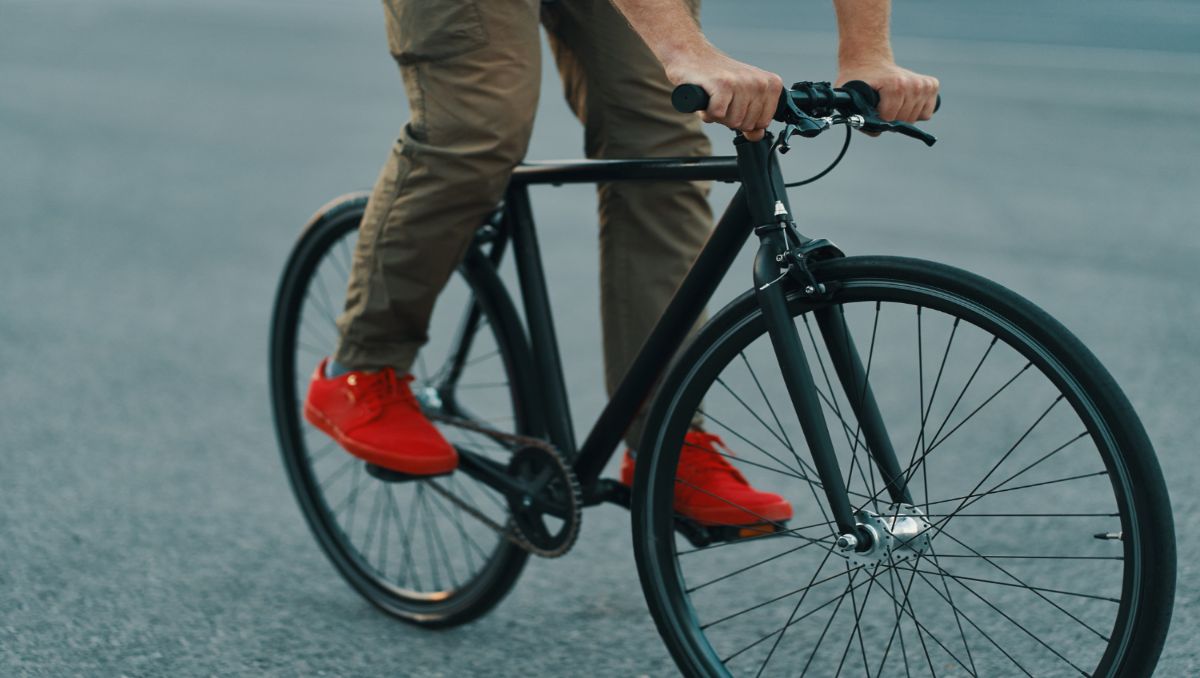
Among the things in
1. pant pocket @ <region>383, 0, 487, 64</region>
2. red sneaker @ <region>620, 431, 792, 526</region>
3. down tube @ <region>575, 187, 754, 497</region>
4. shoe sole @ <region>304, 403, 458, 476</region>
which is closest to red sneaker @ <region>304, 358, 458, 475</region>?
shoe sole @ <region>304, 403, 458, 476</region>

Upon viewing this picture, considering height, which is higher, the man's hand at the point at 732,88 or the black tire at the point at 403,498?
the man's hand at the point at 732,88

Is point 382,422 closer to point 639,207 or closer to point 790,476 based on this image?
point 639,207

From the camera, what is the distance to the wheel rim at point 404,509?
3.20 metres

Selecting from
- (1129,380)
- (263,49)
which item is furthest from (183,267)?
(263,49)

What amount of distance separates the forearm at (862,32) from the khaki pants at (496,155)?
0.51 m

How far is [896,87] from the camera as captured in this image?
7.60 ft

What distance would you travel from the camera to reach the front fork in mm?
2266

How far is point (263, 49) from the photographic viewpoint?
49.4ft

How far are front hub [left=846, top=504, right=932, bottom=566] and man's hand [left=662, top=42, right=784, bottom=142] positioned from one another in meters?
0.64

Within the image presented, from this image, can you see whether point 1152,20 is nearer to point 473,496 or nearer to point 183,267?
point 183,267

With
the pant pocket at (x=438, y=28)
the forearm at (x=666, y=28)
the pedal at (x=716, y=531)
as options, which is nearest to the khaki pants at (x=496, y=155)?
the pant pocket at (x=438, y=28)

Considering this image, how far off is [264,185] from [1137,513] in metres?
6.78

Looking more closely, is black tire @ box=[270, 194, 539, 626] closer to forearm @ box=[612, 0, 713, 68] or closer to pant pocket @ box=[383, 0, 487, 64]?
pant pocket @ box=[383, 0, 487, 64]

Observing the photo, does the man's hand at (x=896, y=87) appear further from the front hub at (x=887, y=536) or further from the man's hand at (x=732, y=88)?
the front hub at (x=887, y=536)
